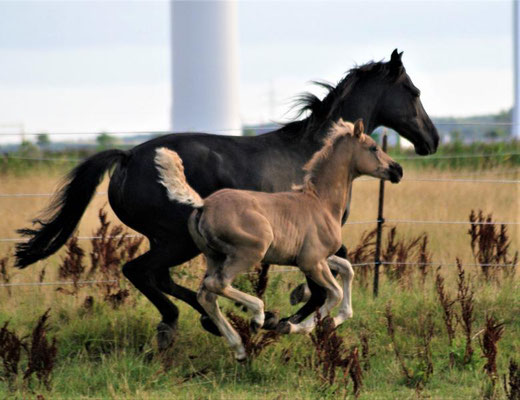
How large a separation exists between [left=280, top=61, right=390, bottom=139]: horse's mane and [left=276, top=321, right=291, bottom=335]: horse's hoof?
163 cm

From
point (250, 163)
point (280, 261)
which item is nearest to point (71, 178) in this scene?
point (250, 163)

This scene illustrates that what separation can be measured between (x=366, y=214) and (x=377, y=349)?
522cm

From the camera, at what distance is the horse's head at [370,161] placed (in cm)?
628

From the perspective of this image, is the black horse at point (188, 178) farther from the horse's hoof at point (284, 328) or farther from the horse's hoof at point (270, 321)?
the horse's hoof at point (284, 328)

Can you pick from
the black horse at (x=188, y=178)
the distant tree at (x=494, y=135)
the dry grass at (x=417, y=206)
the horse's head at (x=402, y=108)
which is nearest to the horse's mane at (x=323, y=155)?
the black horse at (x=188, y=178)

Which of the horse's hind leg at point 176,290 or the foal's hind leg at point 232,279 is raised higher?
the foal's hind leg at point 232,279

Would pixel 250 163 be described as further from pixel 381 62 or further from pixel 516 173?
pixel 516 173

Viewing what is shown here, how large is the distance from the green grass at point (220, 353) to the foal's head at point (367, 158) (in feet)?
4.19

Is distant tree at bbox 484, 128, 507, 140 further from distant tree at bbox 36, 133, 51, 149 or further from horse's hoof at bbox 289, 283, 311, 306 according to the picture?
horse's hoof at bbox 289, 283, 311, 306

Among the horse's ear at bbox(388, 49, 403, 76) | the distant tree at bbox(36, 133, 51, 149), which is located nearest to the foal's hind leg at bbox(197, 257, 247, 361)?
the horse's ear at bbox(388, 49, 403, 76)

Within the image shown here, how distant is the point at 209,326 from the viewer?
632cm

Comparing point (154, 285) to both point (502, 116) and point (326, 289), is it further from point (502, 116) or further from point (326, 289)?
point (502, 116)

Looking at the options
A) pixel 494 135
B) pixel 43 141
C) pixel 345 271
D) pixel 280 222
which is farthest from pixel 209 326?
pixel 494 135

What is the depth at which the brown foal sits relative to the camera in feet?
18.8
